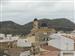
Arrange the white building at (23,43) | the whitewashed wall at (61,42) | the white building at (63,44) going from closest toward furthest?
the white building at (63,44) < the whitewashed wall at (61,42) < the white building at (23,43)

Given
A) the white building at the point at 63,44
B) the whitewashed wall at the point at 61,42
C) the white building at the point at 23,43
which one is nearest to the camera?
the white building at the point at 63,44

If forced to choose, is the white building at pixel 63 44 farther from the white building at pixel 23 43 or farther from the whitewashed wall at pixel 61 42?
the white building at pixel 23 43

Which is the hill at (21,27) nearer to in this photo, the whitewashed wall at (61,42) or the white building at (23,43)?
the white building at (23,43)

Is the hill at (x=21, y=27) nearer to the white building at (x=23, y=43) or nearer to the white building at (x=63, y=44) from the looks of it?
the white building at (x=23, y=43)

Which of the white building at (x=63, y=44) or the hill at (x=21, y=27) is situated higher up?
the hill at (x=21, y=27)

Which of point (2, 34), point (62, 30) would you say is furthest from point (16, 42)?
point (62, 30)

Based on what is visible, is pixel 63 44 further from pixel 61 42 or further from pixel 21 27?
pixel 21 27

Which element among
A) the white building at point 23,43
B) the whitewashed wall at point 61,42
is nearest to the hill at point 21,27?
the white building at point 23,43

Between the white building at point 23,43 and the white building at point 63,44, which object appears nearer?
the white building at point 63,44

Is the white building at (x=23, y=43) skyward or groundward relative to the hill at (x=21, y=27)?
groundward

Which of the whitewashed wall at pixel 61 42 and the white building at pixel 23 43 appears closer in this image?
the whitewashed wall at pixel 61 42

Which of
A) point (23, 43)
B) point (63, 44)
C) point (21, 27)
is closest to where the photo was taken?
point (63, 44)

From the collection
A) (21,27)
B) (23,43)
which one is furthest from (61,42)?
(21,27)

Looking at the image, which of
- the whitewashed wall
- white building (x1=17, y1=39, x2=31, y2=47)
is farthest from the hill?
the whitewashed wall
